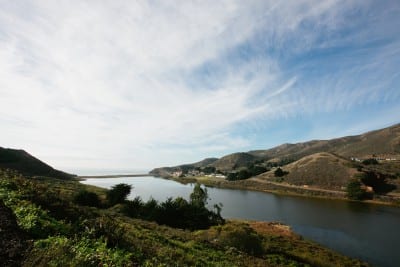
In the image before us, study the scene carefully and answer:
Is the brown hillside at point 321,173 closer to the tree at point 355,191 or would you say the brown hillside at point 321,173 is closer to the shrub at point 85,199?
the tree at point 355,191

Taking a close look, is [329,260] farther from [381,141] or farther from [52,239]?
[381,141]

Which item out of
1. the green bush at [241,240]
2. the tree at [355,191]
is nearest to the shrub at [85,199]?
the green bush at [241,240]

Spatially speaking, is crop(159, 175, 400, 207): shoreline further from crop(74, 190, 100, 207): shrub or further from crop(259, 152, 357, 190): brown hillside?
crop(74, 190, 100, 207): shrub

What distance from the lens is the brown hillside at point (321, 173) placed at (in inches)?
4150

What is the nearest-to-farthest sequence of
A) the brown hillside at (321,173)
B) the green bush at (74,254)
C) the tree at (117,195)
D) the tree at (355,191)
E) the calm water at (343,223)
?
1. the green bush at (74,254)
2. the calm water at (343,223)
3. the tree at (117,195)
4. the tree at (355,191)
5. the brown hillside at (321,173)

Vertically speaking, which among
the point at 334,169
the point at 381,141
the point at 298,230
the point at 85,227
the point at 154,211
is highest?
the point at 381,141

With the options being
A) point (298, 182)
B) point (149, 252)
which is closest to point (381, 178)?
point (298, 182)

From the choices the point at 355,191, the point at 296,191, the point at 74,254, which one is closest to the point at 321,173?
the point at 296,191

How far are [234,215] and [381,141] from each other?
169 metres

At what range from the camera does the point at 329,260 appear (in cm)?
2866

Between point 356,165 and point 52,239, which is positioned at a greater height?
point 356,165

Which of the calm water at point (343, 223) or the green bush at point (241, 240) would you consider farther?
the calm water at point (343, 223)

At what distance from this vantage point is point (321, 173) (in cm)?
11694

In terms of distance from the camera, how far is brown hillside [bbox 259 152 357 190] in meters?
105
